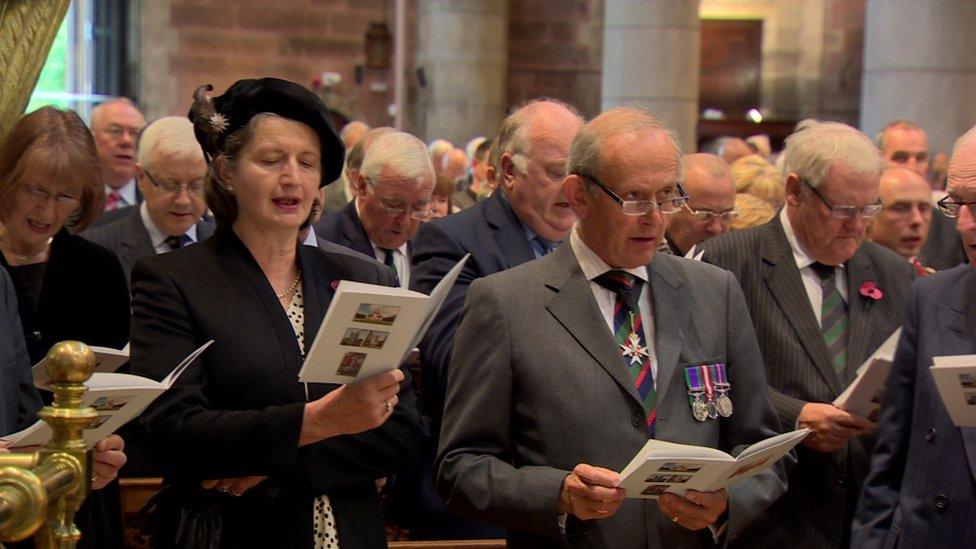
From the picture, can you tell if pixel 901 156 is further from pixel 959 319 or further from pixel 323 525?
pixel 323 525

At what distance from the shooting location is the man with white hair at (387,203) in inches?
239

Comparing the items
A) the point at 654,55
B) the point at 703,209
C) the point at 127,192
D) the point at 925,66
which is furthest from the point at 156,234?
the point at 654,55

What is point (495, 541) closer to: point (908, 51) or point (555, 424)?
point (555, 424)

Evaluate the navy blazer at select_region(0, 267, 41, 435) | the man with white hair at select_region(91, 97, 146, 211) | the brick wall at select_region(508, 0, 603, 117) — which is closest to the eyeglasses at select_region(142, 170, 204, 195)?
the man with white hair at select_region(91, 97, 146, 211)

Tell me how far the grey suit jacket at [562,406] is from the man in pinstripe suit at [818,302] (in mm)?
912

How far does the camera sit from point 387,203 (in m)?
6.07

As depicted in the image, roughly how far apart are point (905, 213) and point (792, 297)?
6.57 feet

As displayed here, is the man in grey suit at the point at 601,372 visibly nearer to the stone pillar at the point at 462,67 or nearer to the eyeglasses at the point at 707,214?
the eyeglasses at the point at 707,214

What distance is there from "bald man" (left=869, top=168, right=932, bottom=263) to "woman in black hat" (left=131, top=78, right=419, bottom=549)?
332 cm

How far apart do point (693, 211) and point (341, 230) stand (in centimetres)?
144

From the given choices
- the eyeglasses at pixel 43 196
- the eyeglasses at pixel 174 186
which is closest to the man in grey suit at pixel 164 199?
the eyeglasses at pixel 174 186

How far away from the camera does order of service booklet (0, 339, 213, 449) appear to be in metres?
3.14

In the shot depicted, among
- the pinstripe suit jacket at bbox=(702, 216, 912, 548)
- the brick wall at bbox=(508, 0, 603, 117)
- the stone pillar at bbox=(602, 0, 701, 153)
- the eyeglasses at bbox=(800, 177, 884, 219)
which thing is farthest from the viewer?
the brick wall at bbox=(508, 0, 603, 117)

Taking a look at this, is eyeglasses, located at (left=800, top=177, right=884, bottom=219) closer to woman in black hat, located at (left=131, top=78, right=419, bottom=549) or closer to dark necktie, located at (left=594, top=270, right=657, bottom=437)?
dark necktie, located at (left=594, top=270, right=657, bottom=437)
